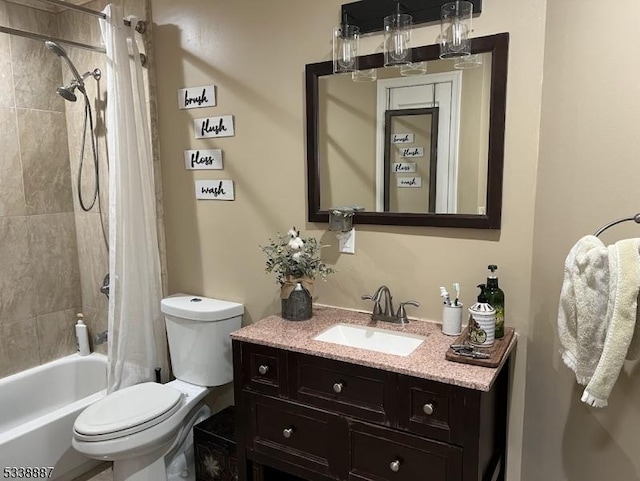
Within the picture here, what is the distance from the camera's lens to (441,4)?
169cm

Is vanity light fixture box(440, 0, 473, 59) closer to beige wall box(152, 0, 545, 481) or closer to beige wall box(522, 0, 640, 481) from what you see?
beige wall box(152, 0, 545, 481)

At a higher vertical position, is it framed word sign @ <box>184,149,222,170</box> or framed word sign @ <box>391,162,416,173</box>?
framed word sign @ <box>184,149,222,170</box>

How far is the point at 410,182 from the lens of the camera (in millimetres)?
1855

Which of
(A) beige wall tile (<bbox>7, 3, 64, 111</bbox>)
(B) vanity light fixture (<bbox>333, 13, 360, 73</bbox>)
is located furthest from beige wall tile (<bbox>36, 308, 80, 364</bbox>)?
(B) vanity light fixture (<bbox>333, 13, 360, 73</bbox>)

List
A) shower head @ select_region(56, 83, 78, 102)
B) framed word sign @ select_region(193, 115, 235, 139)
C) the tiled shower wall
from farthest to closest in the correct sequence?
the tiled shower wall < shower head @ select_region(56, 83, 78, 102) < framed word sign @ select_region(193, 115, 235, 139)

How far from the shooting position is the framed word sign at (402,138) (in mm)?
1833

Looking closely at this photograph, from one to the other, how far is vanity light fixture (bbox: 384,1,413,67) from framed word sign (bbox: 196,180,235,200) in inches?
39.2

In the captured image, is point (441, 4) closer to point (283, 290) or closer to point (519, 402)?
point (283, 290)

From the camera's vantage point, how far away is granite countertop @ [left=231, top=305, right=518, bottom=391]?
54.8 inches

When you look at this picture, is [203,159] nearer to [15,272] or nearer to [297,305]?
[297,305]

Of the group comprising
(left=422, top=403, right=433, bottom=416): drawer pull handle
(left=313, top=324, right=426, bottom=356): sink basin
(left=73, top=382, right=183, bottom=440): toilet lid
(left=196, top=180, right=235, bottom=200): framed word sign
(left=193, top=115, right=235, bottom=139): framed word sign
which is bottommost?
(left=73, top=382, right=183, bottom=440): toilet lid

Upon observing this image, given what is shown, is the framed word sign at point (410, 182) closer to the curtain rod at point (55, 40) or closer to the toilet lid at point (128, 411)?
the toilet lid at point (128, 411)

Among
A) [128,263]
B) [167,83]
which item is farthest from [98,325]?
[167,83]

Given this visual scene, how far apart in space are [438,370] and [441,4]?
1.29m
